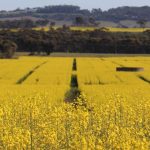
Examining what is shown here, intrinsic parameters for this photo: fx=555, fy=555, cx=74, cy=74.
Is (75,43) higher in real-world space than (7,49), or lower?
lower

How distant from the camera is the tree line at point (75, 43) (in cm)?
11794

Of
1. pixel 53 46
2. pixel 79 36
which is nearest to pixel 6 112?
pixel 53 46

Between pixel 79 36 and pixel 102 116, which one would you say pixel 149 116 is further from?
pixel 79 36

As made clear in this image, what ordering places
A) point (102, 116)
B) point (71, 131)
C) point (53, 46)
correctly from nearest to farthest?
point (71, 131) → point (102, 116) → point (53, 46)

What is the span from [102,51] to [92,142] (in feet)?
373

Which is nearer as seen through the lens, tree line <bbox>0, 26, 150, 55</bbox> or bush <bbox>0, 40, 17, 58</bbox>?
bush <bbox>0, 40, 17, 58</bbox>

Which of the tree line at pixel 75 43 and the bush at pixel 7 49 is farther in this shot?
the tree line at pixel 75 43

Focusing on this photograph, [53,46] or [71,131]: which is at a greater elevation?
[71,131]

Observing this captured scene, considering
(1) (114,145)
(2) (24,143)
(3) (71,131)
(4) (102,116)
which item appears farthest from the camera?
(4) (102,116)

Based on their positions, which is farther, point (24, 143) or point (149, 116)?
point (149, 116)

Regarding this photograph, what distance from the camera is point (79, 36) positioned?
4956 inches

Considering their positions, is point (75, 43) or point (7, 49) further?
point (75, 43)

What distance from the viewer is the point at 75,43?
123250mm

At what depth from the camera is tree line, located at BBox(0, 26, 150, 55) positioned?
387 feet
